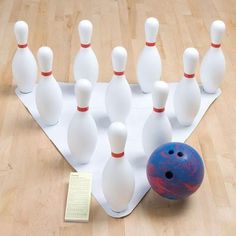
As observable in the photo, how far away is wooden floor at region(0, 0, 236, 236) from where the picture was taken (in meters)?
1.32

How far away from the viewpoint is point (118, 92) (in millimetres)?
1599

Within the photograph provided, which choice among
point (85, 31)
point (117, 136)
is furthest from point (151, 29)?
point (117, 136)

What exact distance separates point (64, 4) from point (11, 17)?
1.11 ft

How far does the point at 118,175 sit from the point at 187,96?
492 millimetres

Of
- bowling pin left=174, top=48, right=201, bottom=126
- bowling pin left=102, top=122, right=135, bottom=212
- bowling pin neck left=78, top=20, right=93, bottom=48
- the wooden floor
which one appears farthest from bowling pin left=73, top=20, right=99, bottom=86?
bowling pin left=102, top=122, right=135, bottom=212

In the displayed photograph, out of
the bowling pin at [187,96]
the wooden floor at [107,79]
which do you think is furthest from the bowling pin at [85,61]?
the bowling pin at [187,96]

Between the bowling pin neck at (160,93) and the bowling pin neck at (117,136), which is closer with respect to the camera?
the bowling pin neck at (117,136)

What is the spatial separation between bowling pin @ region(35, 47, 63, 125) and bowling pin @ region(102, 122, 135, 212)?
44 centimetres

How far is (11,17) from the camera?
249 centimetres

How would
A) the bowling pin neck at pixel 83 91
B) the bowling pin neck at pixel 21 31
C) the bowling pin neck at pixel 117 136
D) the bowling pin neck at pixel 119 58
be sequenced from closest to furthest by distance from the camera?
1. the bowling pin neck at pixel 117 136
2. the bowling pin neck at pixel 83 91
3. the bowling pin neck at pixel 119 58
4. the bowling pin neck at pixel 21 31

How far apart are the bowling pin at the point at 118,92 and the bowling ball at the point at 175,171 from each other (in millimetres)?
340

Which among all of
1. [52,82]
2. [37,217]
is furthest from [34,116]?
[37,217]

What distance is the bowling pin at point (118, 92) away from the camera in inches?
61.1

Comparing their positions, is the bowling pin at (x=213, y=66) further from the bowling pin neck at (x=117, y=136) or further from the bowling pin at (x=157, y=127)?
the bowling pin neck at (x=117, y=136)
